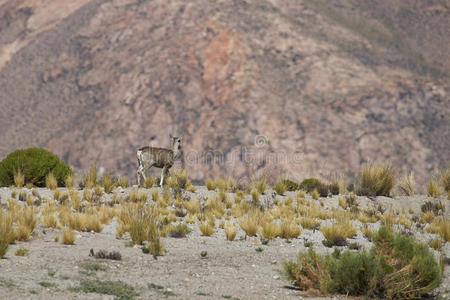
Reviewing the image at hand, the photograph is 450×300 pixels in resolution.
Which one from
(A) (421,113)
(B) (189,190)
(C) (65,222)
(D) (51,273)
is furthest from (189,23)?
(D) (51,273)

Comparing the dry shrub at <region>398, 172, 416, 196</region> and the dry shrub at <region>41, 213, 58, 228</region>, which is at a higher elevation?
the dry shrub at <region>41, 213, 58, 228</region>

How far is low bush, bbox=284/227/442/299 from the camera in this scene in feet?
26.7

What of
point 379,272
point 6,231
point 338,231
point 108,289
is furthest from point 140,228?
point 379,272

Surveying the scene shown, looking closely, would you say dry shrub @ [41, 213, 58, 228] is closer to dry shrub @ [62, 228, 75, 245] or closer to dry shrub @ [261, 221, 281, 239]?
dry shrub @ [62, 228, 75, 245]

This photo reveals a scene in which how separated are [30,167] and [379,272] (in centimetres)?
1449

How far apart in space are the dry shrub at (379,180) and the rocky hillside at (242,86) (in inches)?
1275

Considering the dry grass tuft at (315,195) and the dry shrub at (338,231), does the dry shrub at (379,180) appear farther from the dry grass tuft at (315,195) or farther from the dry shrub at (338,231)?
the dry shrub at (338,231)

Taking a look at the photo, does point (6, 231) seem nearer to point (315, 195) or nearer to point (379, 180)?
point (315, 195)

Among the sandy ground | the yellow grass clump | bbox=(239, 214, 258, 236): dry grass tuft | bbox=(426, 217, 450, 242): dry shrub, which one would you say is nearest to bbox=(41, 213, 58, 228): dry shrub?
the sandy ground

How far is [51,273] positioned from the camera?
8.43 m

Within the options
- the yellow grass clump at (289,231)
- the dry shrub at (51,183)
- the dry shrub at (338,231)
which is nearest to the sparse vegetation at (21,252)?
the yellow grass clump at (289,231)

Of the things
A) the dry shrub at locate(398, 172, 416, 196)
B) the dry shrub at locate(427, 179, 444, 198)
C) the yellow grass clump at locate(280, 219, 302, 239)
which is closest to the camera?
the yellow grass clump at locate(280, 219, 302, 239)

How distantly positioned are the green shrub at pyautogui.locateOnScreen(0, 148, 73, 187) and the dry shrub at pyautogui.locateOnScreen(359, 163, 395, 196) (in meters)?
11.2

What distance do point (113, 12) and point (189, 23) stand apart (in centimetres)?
1399
